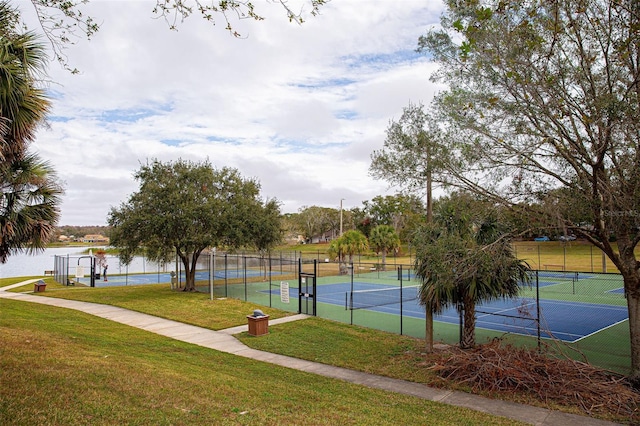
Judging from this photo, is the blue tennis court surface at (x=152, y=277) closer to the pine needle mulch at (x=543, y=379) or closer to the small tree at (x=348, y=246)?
the small tree at (x=348, y=246)

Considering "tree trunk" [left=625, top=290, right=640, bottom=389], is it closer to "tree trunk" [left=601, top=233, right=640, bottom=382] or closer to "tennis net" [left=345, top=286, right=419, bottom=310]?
"tree trunk" [left=601, top=233, right=640, bottom=382]

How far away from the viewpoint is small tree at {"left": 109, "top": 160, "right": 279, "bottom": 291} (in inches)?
936

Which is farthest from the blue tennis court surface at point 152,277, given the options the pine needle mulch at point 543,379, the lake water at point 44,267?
the pine needle mulch at point 543,379

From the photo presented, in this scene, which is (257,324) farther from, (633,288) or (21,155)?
(633,288)

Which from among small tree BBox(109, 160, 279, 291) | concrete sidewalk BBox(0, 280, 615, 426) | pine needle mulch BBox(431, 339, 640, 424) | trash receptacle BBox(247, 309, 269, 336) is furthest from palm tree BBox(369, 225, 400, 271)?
pine needle mulch BBox(431, 339, 640, 424)

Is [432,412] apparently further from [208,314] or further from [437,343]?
[208,314]

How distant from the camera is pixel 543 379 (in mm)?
9500

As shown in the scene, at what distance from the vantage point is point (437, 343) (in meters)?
14.0

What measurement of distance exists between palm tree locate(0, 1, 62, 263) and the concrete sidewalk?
5.28 meters

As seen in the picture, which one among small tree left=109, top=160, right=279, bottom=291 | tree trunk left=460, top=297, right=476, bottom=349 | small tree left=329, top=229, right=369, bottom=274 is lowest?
tree trunk left=460, top=297, right=476, bottom=349

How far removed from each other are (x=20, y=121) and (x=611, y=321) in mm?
22078

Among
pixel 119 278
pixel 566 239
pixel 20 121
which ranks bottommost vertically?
pixel 119 278

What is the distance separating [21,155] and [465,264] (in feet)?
35.7

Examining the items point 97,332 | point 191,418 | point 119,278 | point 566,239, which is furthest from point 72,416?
point 119,278
